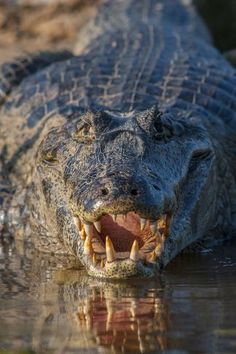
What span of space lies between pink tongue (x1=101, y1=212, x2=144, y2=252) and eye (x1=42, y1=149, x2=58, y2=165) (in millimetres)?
984

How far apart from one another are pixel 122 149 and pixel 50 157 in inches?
32.8

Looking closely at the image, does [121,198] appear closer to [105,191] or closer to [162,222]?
[105,191]

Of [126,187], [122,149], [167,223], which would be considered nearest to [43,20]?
[122,149]

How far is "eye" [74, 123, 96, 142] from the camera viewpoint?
5758 mm

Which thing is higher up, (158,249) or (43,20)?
(43,20)

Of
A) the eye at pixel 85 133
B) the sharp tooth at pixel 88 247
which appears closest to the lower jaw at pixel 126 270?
the sharp tooth at pixel 88 247

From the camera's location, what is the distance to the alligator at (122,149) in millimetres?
5168

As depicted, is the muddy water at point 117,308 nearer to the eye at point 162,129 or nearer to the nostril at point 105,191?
the nostril at point 105,191

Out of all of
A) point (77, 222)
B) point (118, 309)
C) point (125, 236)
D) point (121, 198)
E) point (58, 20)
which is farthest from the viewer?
point (58, 20)

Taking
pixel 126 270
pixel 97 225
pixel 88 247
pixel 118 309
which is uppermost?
pixel 97 225

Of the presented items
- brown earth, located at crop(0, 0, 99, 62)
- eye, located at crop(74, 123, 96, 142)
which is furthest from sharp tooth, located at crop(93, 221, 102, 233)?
brown earth, located at crop(0, 0, 99, 62)

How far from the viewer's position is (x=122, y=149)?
5.48m

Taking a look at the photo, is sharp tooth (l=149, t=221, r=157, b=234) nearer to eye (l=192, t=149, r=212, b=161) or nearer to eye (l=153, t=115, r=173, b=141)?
eye (l=153, t=115, r=173, b=141)

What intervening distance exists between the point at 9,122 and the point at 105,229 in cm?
298
